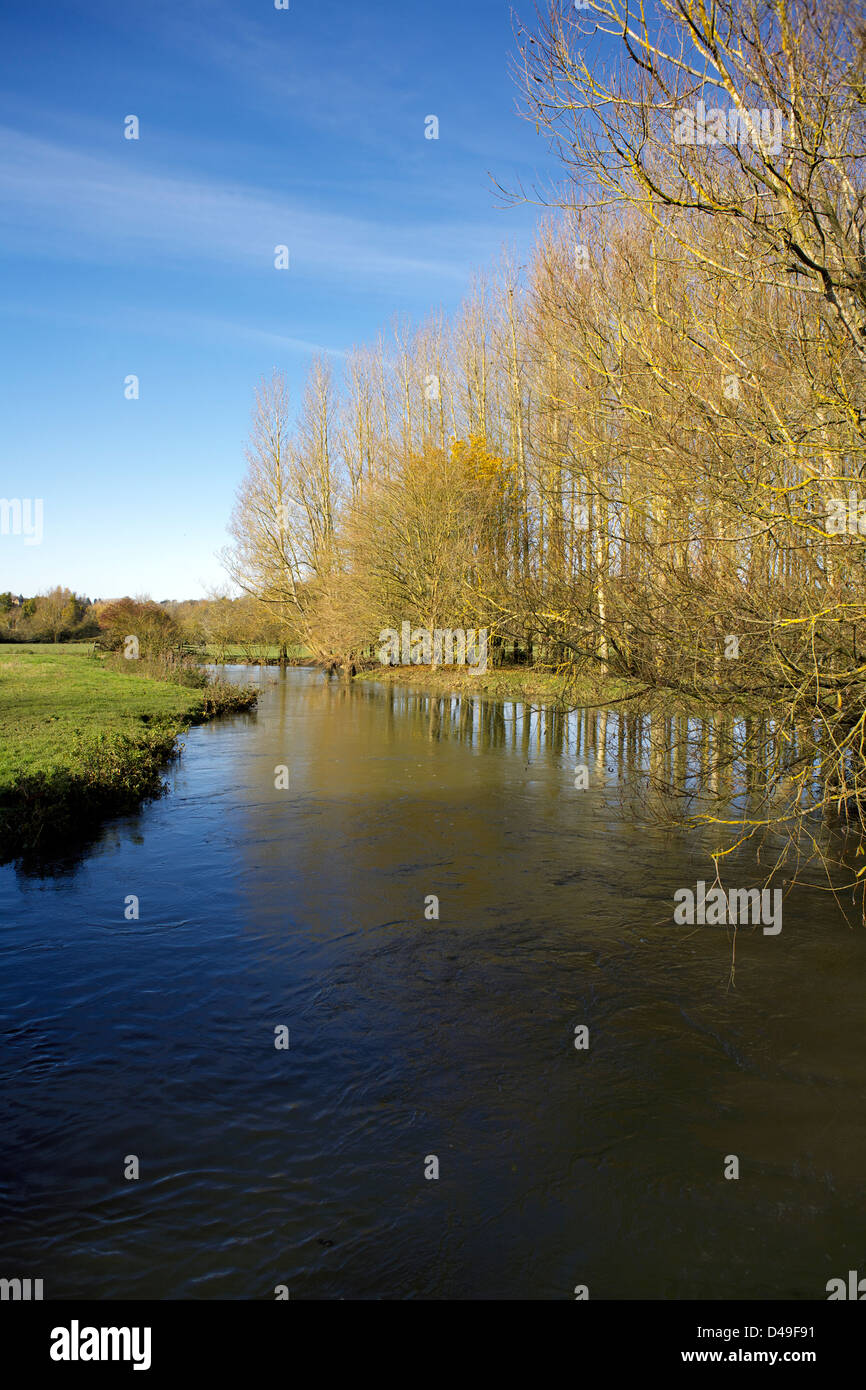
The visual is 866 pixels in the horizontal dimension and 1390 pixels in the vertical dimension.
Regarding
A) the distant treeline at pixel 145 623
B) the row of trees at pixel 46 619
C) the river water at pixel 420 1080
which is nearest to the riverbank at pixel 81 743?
the river water at pixel 420 1080

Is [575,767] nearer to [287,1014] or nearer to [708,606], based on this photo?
[708,606]

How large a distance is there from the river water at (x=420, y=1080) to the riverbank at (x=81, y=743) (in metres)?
0.88

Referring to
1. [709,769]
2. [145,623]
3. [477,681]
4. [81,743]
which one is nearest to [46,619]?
[145,623]

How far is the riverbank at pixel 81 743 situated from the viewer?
1070cm

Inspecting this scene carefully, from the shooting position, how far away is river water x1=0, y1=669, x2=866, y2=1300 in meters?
4.03

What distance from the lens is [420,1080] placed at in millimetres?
5410

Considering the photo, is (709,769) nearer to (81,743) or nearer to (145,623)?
(81,743)

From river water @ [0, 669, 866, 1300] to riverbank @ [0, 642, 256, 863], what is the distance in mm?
882

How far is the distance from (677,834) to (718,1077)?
6.09 metres

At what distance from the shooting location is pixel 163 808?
12797mm

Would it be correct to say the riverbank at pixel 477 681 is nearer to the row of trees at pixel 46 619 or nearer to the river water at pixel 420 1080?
the river water at pixel 420 1080

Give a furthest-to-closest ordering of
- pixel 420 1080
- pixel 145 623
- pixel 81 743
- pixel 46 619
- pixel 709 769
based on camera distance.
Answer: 1. pixel 46 619
2. pixel 145 623
3. pixel 81 743
4. pixel 709 769
5. pixel 420 1080

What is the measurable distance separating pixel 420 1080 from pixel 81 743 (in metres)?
10.5
